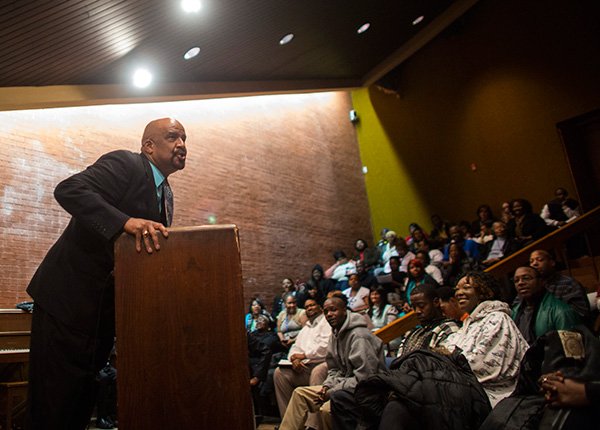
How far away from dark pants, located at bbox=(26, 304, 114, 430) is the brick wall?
207 inches

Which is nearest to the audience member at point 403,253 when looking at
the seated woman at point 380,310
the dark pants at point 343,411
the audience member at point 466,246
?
the audience member at point 466,246

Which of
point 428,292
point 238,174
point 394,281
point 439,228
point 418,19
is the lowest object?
point 428,292

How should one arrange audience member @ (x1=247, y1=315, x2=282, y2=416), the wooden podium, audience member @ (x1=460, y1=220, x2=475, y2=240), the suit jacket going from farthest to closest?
audience member @ (x1=460, y1=220, x2=475, y2=240)
audience member @ (x1=247, y1=315, x2=282, y2=416)
the suit jacket
the wooden podium

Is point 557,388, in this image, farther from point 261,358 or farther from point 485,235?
point 485,235

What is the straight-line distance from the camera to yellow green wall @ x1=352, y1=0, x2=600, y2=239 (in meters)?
8.84

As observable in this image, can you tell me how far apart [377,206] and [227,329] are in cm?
1050

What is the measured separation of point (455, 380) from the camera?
2580 mm

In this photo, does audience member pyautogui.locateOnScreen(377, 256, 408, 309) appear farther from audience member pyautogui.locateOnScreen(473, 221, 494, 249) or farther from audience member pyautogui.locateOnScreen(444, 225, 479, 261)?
audience member pyautogui.locateOnScreen(473, 221, 494, 249)

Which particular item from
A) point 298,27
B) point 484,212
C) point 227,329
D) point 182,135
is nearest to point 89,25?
point 298,27

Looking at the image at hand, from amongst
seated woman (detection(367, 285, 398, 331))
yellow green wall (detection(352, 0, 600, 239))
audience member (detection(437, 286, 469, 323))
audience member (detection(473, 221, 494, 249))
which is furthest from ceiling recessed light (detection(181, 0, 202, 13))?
yellow green wall (detection(352, 0, 600, 239))

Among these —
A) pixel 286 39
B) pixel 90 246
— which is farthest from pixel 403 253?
pixel 90 246

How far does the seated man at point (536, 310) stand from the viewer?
11.0ft

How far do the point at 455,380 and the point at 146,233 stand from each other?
1730 millimetres

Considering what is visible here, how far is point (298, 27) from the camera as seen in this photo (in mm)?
7273
